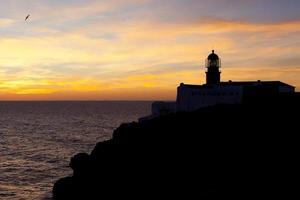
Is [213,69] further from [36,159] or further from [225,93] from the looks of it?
[36,159]

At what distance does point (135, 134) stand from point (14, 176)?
24875 mm

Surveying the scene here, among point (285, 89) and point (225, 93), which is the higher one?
point (285, 89)

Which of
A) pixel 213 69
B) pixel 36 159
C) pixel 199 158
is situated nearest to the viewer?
pixel 199 158

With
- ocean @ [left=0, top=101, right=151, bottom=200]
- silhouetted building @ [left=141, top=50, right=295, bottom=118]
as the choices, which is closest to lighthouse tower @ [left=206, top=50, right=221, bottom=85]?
silhouetted building @ [left=141, top=50, right=295, bottom=118]

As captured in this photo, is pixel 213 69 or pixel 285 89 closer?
pixel 285 89

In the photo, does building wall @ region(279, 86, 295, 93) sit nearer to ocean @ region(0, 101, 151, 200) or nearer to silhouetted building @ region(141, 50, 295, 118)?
silhouetted building @ region(141, 50, 295, 118)

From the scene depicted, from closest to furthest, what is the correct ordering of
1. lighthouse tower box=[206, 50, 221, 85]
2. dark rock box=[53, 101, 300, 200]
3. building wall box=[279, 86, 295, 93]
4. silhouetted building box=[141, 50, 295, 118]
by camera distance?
dark rock box=[53, 101, 300, 200] → silhouetted building box=[141, 50, 295, 118] → building wall box=[279, 86, 295, 93] → lighthouse tower box=[206, 50, 221, 85]

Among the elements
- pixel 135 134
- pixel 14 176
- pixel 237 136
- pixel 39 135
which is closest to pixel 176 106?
pixel 135 134

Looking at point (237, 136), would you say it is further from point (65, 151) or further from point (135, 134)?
point (65, 151)

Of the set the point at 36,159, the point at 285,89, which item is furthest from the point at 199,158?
the point at 36,159

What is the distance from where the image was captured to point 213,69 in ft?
193

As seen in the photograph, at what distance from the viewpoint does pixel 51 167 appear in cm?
6216

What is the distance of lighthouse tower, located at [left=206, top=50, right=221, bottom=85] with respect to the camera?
193 feet

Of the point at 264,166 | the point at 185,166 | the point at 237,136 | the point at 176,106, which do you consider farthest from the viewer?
the point at 176,106
